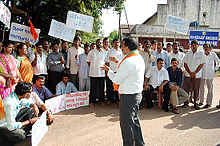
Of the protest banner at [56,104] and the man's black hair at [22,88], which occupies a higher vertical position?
the man's black hair at [22,88]

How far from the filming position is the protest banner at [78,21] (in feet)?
19.9

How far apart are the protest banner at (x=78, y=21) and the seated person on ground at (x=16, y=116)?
354cm

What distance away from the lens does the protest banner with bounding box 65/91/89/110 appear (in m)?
5.18

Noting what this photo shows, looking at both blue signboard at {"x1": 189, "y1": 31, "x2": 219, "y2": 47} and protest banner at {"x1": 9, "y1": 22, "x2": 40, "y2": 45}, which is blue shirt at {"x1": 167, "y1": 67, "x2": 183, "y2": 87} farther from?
protest banner at {"x1": 9, "y1": 22, "x2": 40, "y2": 45}

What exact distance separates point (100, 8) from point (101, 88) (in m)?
7.33

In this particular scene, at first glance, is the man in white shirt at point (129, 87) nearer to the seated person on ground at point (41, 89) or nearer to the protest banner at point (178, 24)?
the seated person on ground at point (41, 89)

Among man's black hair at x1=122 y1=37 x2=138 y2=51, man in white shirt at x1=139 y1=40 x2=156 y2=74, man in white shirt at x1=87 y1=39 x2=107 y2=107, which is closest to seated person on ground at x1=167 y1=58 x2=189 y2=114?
Answer: man in white shirt at x1=139 y1=40 x2=156 y2=74

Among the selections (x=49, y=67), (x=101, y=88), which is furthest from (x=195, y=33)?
(x=49, y=67)

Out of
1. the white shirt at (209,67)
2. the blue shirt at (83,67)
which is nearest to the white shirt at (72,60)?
the blue shirt at (83,67)

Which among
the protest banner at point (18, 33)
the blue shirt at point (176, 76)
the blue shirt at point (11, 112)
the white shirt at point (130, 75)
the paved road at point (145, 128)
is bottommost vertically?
the paved road at point (145, 128)

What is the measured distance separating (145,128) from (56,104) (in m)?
2.37

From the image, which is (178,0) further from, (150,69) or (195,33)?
(150,69)

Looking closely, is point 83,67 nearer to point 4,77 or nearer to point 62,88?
point 62,88

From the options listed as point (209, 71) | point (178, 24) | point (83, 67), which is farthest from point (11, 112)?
point (178, 24)
